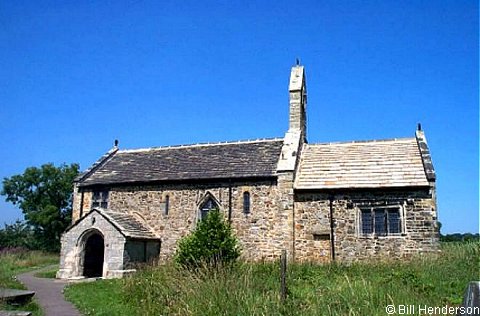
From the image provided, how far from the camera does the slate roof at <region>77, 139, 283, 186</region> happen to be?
25.1 meters

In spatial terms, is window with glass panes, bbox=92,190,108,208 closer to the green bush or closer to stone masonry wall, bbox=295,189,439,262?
the green bush

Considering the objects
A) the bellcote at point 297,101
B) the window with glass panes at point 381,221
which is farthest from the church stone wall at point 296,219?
the bellcote at point 297,101

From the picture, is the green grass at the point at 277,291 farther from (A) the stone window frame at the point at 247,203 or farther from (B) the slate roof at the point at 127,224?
(A) the stone window frame at the point at 247,203

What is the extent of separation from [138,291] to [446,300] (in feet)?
30.9

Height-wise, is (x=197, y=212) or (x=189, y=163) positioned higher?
(x=189, y=163)

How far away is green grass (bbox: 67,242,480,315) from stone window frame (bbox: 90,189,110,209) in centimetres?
982

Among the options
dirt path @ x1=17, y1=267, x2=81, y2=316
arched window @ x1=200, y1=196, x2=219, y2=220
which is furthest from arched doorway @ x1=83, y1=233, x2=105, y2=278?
arched window @ x1=200, y1=196, x2=219, y2=220

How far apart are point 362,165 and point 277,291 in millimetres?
14655

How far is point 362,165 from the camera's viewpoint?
23844mm

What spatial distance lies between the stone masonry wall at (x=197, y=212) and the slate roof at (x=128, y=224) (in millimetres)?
441

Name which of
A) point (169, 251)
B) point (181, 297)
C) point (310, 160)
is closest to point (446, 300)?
point (181, 297)

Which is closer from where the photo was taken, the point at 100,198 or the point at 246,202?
→ the point at 246,202

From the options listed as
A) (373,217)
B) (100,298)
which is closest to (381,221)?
(373,217)

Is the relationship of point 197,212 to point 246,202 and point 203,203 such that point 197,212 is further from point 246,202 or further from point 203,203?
point 246,202
